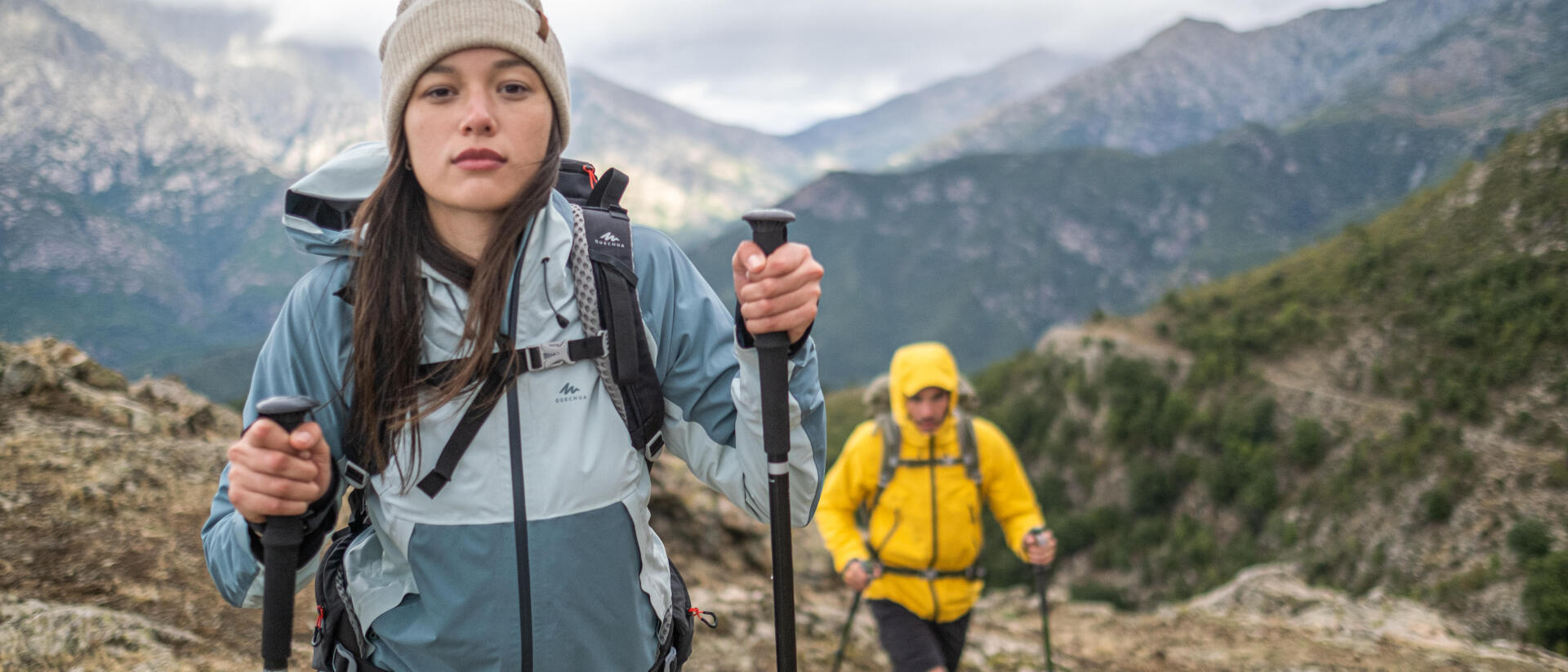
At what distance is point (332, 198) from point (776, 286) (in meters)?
1.27

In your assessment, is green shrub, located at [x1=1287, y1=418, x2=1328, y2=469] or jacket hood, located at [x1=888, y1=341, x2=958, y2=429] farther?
green shrub, located at [x1=1287, y1=418, x2=1328, y2=469]

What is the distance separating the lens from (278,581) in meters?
1.90

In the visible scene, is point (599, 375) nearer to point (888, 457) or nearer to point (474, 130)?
point (474, 130)

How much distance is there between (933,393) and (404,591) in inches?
188

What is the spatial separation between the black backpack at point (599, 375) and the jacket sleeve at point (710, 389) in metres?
0.08

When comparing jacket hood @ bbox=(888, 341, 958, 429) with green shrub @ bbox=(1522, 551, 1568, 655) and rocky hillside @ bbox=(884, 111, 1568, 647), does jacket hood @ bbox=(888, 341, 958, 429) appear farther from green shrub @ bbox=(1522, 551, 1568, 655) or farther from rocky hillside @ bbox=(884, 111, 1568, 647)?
rocky hillside @ bbox=(884, 111, 1568, 647)

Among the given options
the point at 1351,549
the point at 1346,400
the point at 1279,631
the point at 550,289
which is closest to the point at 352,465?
the point at 550,289

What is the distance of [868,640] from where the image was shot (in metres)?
8.55

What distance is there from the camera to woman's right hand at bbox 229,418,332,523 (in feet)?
5.67

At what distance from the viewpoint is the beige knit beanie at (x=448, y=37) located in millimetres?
2043

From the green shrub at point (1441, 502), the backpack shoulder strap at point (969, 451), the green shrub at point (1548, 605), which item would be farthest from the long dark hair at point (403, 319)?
the green shrub at point (1441, 502)

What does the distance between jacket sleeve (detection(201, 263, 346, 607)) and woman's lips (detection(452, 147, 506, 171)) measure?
435 millimetres

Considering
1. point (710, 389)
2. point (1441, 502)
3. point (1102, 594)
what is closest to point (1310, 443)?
point (1441, 502)

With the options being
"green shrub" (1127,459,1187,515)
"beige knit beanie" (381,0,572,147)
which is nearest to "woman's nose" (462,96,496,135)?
"beige knit beanie" (381,0,572,147)
